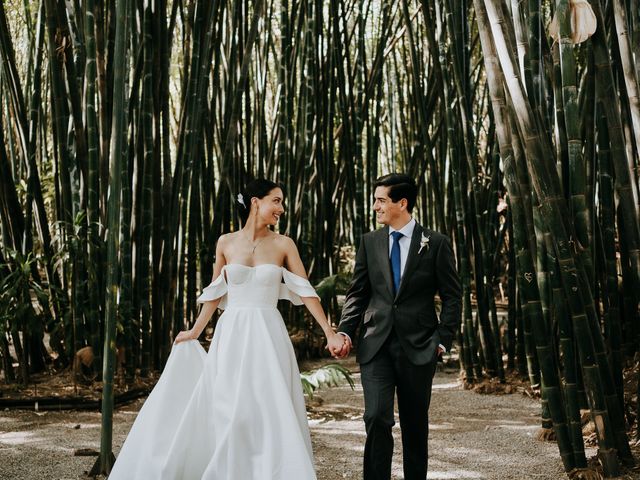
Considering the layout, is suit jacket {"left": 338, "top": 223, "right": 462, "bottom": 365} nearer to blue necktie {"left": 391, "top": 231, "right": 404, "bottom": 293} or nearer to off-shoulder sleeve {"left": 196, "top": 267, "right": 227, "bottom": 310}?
blue necktie {"left": 391, "top": 231, "right": 404, "bottom": 293}

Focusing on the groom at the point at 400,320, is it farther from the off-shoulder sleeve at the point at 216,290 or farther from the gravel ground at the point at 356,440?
the gravel ground at the point at 356,440

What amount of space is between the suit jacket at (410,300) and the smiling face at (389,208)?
0.03 meters

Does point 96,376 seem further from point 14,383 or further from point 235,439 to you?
point 235,439

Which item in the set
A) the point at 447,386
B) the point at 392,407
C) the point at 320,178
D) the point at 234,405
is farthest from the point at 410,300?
the point at 320,178

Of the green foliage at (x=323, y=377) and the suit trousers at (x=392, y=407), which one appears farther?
the green foliage at (x=323, y=377)

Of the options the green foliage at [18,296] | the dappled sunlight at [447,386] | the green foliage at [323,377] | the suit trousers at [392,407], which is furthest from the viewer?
the dappled sunlight at [447,386]

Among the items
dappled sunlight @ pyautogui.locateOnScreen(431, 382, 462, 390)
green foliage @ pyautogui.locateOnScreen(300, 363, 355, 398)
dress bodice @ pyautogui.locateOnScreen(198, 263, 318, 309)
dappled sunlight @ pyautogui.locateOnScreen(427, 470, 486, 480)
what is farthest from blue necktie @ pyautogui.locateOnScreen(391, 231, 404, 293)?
dappled sunlight @ pyautogui.locateOnScreen(431, 382, 462, 390)

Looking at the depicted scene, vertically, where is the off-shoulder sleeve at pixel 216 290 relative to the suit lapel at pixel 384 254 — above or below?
below

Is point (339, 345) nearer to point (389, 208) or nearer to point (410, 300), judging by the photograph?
point (410, 300)

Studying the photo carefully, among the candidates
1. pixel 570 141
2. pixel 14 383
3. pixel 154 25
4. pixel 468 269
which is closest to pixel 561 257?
pixel 570 141

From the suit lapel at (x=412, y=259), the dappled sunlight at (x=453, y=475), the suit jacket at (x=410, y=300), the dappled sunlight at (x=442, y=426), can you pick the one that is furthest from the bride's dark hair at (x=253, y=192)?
the dappled sunlight at (x=442, y=426)

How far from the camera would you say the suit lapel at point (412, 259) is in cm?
232

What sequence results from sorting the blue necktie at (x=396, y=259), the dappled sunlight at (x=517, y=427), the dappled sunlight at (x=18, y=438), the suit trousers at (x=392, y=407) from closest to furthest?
the suit trousers at (x=392, y=407)
the blue necktie at (x=396, y=259)
the dappled sunlight at (x=18, y=438)
the dappled sunlight at (x=517, y=427)

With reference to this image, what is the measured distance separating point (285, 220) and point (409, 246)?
3468mm
